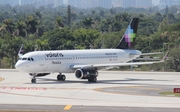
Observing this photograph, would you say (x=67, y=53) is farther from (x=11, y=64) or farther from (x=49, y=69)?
(x=11, y=64)

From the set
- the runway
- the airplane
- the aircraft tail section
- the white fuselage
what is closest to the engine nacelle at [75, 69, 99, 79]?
the airplane

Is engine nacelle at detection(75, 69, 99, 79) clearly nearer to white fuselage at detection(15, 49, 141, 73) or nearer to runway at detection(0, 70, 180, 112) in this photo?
runway at detection(0, 70, 180, 112)

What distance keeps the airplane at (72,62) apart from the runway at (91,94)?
1389 millimetres

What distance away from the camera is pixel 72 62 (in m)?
70.0

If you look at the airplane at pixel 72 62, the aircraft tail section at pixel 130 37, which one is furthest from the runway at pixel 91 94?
the aircraft tail section at pixel 130 37

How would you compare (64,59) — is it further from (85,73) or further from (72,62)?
(85,73)

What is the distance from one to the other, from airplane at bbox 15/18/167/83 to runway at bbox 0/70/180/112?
4.56ft

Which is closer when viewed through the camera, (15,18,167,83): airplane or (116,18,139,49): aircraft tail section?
(15,18,167,83): airplane

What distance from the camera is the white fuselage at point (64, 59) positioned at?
66438mm

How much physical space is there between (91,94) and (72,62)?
1500 cm

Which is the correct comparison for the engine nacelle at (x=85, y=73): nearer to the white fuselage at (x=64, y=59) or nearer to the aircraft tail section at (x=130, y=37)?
the white fuselage at (x=64, y=59)

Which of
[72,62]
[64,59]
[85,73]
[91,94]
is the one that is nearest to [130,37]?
[72,62]

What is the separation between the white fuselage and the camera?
66.4m


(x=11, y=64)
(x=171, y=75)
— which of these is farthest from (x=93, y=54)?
(x=11, y=64)
